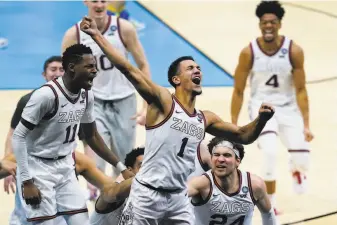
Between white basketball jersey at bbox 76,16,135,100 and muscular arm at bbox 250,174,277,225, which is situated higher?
white basketball jersey at bbox 76,16,135,100

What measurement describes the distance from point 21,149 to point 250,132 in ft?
5.05

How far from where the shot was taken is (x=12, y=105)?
39.9 ft

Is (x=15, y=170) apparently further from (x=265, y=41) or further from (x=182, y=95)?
(x=265, y=41)

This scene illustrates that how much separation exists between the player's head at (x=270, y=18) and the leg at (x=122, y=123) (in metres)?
1.39

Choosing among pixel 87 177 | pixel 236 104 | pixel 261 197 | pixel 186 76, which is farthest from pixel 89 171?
pixel 236 104

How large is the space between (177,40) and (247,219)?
310 inches

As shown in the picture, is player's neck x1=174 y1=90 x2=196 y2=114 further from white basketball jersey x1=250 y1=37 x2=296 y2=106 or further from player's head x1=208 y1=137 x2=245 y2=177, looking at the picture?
white basketball jersey x1=250 y1=37 x2=296 y2=106

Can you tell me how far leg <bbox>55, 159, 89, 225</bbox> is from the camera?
6793mm

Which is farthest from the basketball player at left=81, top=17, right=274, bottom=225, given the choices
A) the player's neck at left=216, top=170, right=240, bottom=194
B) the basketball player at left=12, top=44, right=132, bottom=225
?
the player's neck at left=216, top=170, right=240, bottom=194

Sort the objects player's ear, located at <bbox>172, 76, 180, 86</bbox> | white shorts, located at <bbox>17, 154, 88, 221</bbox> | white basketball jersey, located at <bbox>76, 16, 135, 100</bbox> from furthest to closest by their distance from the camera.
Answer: white basketball jersey, located at <bbox>76, 16, 135, 100</bbox>, white shorts, located at <bbox>17, 154, 88, 221</bbox>, player's ear, located at <bbox>172, 76, 180, 86</bbox>

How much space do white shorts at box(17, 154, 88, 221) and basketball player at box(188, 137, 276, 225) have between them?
854mm

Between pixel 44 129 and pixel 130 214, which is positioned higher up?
pixel 44 129


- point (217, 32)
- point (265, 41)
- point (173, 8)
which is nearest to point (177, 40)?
point (217, 32)

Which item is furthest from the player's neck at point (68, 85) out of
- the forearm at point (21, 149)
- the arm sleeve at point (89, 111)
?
the forearm at point (21, 149)
